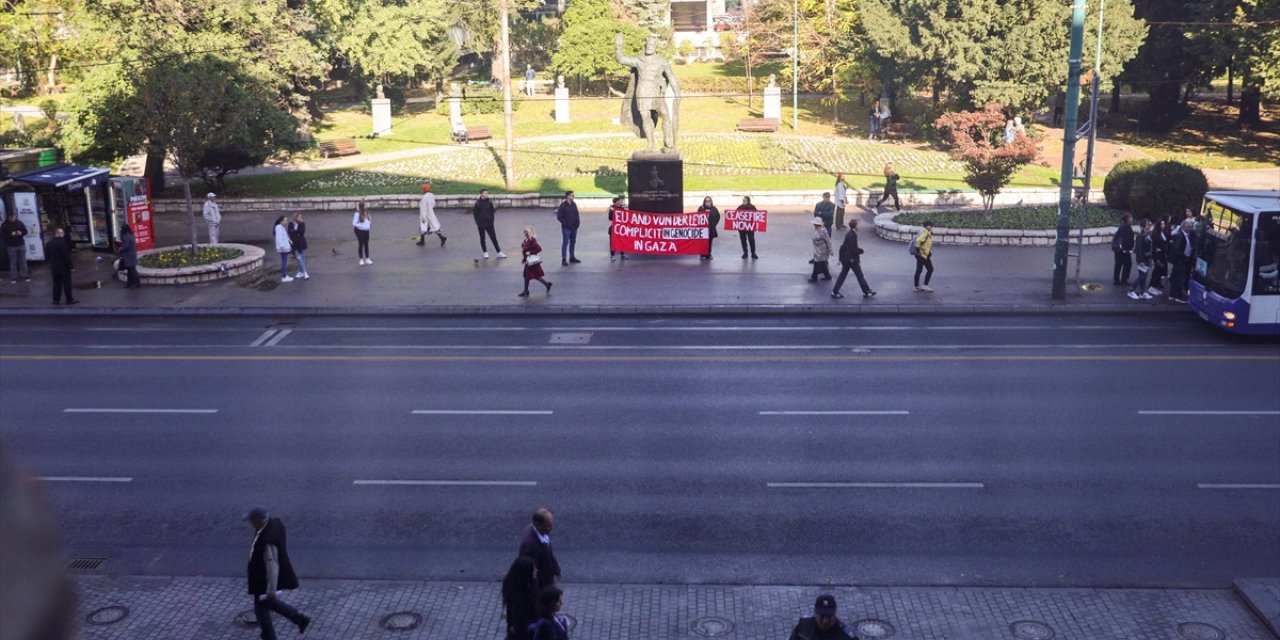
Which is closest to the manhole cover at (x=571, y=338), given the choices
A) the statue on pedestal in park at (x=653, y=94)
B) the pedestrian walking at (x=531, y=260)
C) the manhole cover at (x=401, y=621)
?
the pedestrian walking at (x=531, y=260)

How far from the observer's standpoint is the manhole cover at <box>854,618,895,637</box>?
996 cm

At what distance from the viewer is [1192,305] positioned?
21.2 m

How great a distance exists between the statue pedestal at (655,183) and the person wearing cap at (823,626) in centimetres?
2121

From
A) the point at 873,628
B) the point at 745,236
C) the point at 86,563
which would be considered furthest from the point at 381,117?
the point at 873,628

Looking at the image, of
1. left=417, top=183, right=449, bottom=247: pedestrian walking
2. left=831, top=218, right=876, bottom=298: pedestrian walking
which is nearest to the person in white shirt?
left=417, top=183, right=449, bottom=247: pedestrian walking

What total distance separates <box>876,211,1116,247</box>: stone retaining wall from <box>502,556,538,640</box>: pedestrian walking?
2169cm

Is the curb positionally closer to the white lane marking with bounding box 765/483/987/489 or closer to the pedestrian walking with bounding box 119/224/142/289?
the pedestrian walking with bounding box 119/224/142/289

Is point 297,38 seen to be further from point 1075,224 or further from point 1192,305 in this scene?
point 1192,305

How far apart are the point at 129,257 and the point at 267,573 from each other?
17.3 m

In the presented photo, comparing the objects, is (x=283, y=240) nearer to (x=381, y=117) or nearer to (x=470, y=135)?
(x=470, y=135)

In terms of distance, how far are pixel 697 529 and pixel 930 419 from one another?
483cm

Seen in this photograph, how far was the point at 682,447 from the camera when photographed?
14523 mm

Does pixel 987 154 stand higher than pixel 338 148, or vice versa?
pixel 987 154

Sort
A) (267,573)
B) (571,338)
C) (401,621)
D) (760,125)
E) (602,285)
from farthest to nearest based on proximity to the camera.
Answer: (760,125)
(602,285)
(571,338)
(401,621)
(267,573)
